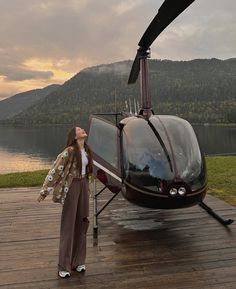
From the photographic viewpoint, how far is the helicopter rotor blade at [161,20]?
16.2 feet

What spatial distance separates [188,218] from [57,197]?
3.50 metres

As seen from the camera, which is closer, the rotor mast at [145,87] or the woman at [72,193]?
the woman at [72,193]

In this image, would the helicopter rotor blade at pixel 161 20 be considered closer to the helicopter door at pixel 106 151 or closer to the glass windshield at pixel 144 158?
the glass windshield at pixel 144 158

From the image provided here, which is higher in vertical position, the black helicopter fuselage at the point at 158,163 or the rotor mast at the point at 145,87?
the rotor mast at the point at 145,87

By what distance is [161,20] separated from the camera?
5.64 meters

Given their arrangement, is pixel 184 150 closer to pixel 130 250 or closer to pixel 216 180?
pixel 130 250

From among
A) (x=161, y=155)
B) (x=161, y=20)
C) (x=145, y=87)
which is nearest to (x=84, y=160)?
(x=161, y=155)

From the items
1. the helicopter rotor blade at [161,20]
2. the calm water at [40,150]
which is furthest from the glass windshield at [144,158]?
the calm water at [40,150]

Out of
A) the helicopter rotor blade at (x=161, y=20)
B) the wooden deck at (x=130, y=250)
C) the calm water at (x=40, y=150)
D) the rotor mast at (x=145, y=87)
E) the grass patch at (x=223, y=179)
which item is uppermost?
the helicopter rotor blade at (x=161, y=20)

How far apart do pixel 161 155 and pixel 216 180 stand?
583 centimetres

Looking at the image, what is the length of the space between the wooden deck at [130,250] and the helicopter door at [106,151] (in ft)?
2.88

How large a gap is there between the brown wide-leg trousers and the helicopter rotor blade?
8.63 feet

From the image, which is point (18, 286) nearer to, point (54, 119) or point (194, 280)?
point (194, 280)

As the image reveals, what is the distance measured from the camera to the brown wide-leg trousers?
4926 mm
